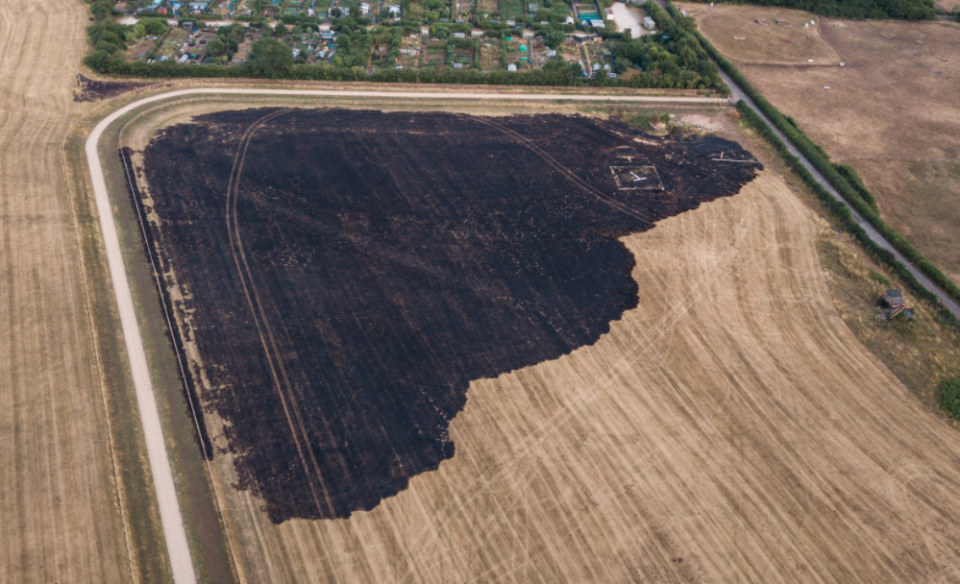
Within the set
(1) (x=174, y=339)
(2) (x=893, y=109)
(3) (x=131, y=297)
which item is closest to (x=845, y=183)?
(2) (x=893, y=109)

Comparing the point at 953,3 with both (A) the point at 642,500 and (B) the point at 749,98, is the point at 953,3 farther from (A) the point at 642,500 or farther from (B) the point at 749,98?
(A) the point at 642,500

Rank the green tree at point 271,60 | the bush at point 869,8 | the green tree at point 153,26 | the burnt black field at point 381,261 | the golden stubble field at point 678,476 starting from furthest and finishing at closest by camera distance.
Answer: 1. the bush at point 869,8
2. the green tree at point 153,26
3. the green tree at point 271,60
4. the burnt black field at point 381,261
5. the golden stubble field at point 678,476

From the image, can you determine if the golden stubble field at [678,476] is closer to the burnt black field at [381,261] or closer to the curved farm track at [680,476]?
the curved farm track at [680,476]

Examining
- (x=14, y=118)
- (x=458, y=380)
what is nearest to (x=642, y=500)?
(x=458, y=380)

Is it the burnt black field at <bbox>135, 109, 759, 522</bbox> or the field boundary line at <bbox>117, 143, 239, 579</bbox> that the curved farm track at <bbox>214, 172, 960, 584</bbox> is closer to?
the field boundary line at <bbox>117, 143, 239, 579</bbox>

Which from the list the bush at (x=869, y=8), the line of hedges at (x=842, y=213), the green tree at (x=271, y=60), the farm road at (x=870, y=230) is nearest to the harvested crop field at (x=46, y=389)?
the green tree at (x=271, y=60)

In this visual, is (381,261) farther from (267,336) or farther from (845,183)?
(845,183)
